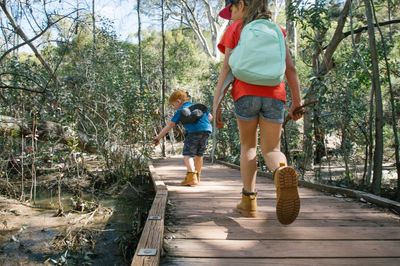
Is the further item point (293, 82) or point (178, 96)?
point (178, 96)

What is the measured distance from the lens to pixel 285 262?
206 centimetres

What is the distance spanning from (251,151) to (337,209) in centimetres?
97

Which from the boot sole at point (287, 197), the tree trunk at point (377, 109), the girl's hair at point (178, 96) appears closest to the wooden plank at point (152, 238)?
the boot sole at point (287, 197)

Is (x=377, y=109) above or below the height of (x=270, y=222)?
above

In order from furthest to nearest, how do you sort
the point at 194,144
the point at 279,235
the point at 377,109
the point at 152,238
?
1. the point at 194,144
2. the point at 377,109
3. the point at 279,235
4. the point at 152,238

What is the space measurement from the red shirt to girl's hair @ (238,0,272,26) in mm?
61

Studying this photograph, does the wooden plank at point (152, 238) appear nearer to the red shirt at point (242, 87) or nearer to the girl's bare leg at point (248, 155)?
the girl's bare leg at point (248, 155)

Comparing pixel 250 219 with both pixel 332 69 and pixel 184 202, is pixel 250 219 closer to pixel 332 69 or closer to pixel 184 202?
pixel 184 202

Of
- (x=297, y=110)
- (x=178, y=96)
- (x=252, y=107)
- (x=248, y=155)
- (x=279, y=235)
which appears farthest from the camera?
(x=178, y=96)

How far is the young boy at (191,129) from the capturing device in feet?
16.0

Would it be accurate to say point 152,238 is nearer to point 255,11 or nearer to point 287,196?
point 287,196

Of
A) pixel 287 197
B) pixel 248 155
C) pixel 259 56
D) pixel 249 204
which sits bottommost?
pixel 249 204

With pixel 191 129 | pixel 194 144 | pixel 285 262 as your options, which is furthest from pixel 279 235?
pixel 191 129

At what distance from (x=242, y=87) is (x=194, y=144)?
7.42 feet
